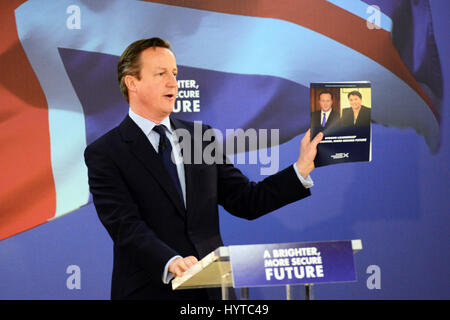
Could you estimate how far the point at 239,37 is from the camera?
14.1 ft

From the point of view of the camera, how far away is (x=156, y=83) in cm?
311

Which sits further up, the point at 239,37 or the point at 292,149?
the point at 239,37

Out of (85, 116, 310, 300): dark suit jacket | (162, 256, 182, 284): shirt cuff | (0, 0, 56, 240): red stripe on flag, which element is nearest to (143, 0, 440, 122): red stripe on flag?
(0, 0, 56, 240): red stripe on flag

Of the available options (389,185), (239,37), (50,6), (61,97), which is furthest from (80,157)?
(389,185)

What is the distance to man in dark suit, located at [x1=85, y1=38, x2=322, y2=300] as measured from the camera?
2.78 metres

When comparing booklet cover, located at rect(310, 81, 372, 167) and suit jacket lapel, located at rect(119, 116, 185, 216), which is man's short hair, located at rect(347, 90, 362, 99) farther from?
suit jacket lapel, located at rect(119, 116, 185, 216)

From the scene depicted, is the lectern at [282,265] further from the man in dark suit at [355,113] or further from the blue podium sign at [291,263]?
the man in dark suit at [355,113]

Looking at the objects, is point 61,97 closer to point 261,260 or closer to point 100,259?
point 100,259

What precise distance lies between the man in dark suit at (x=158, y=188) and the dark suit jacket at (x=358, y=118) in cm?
12

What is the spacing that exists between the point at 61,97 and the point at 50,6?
57 centimetres

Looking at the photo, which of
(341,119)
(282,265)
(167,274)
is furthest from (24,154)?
(282,265)

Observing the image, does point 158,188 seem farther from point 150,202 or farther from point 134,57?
point 134,57

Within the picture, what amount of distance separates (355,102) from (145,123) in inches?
36.2

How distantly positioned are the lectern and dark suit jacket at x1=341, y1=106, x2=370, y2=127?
0.71 meters
